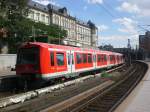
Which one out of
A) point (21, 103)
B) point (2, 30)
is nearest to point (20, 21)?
point (2, 30)

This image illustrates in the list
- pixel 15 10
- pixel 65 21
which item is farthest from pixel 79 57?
pixel 65 21

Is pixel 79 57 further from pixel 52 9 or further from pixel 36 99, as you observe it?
pixel 52 9

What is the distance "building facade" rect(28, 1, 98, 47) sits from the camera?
358 ft

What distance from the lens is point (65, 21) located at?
420ft

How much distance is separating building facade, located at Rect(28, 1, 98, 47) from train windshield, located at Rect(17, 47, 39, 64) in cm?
7161

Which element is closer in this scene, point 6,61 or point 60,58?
point 60,58

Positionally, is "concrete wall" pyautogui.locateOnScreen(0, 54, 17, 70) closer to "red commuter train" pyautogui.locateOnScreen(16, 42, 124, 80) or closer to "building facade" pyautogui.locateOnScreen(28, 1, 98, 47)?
"red commuter train" pyautogui.locateOnScreen(16, 42, 124, 80)

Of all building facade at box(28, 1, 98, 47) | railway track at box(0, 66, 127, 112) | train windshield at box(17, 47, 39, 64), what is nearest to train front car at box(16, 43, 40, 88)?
train windshield at box(17, 47, 39, 64)

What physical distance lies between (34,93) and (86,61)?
14.4 m

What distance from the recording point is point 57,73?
24797 millimetres

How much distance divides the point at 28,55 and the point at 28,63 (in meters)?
0.57

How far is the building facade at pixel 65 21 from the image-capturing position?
10919cm

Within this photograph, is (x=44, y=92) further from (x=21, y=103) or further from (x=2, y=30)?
(x=2, y=30)

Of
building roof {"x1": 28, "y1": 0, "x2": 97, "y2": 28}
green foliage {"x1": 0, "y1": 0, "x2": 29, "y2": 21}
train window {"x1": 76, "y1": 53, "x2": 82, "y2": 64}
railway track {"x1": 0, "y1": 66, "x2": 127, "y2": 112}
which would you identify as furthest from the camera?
building roof {"x1": 28, "y1": 0, "x2": 97, "y2": 28}
